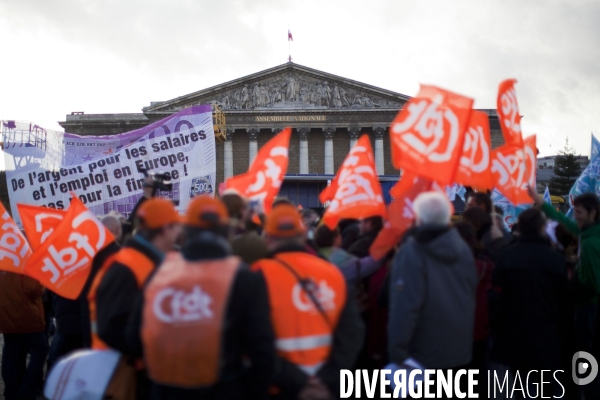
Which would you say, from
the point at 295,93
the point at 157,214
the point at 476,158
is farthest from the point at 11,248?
the point at 295,93

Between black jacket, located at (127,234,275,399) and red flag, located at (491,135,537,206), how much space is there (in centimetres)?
322

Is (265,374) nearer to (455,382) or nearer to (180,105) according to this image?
(455,382)

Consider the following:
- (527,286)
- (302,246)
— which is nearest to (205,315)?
(302,246)

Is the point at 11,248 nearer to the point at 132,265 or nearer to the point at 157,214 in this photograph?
the point at 132,265

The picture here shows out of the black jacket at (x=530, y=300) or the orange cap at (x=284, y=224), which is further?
the black jacket at (x=530, y=300)

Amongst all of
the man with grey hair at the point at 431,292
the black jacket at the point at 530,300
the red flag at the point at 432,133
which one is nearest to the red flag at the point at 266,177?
the red flag at the point at 432,133

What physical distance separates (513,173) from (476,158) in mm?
676

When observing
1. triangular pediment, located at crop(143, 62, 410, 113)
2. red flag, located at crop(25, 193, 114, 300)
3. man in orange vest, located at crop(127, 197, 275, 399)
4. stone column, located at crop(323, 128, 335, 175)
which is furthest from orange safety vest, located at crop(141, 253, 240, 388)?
triangular pediment, located at crop(143, 62, 410, 113)

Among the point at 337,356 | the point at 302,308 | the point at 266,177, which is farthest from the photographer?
the point at 266,177

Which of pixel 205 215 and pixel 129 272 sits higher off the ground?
pixel 205 215

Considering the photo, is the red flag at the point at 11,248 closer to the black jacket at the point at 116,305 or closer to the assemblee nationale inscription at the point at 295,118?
the black jacket at the point at 116,305

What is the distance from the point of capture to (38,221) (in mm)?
5688

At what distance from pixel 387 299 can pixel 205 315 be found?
1.72 m

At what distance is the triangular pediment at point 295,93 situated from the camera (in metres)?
41.7
